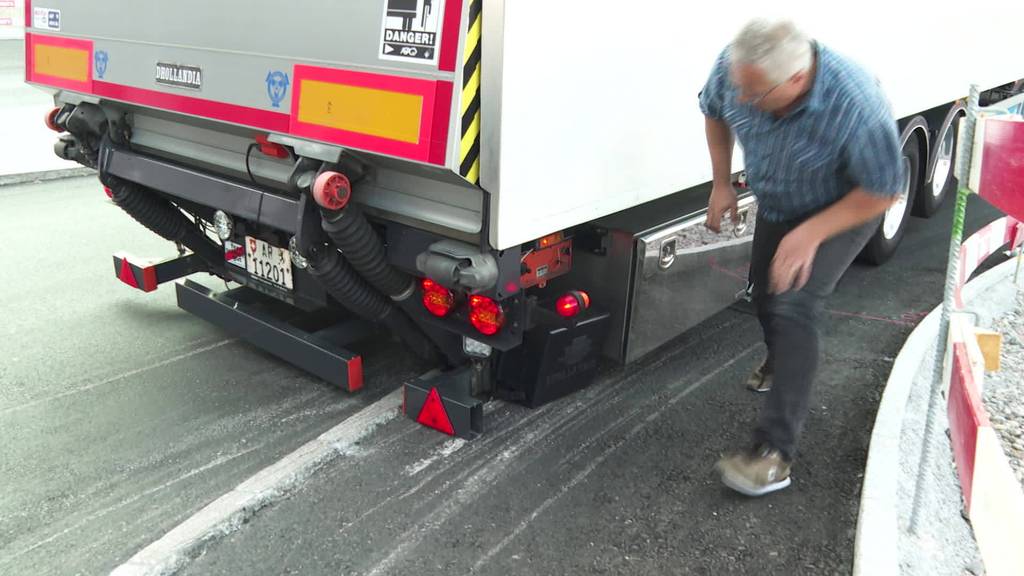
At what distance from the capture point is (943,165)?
21.4ft

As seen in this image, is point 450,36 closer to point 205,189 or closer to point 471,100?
point 471,100

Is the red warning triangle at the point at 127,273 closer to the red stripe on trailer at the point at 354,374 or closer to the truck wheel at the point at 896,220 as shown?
the red stripe on trailer at the point at 354,374

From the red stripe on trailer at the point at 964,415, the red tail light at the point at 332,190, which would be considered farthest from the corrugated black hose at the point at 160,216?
the red stripe on trailer at the point at 964,415

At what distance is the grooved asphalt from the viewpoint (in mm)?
2734

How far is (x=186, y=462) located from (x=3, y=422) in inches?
37.9

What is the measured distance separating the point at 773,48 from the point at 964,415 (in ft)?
3.89

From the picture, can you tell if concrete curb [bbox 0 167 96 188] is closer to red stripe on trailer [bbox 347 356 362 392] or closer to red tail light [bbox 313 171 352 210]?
red stripe on trailer [bbox 347 356 362 392]

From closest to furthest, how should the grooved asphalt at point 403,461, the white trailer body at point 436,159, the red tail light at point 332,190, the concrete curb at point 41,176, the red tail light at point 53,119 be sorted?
the white trailer body at point 436,159 < the grooved asphalt at point 403,461 < the red tail light at point 332,190 < the red tail light at point 53,119 < the concrete curb at point 41,176

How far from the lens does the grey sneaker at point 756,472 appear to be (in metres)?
2.98

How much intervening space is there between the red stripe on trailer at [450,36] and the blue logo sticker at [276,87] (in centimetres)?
76

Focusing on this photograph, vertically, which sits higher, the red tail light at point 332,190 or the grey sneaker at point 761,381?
the red tail light at point 332,190

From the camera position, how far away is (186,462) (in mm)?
3254

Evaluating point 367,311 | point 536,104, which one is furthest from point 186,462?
point 536,104

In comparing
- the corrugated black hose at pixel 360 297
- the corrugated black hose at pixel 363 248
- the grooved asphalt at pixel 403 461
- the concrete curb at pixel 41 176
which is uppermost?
the corrugated black hose at pixel 363 248
